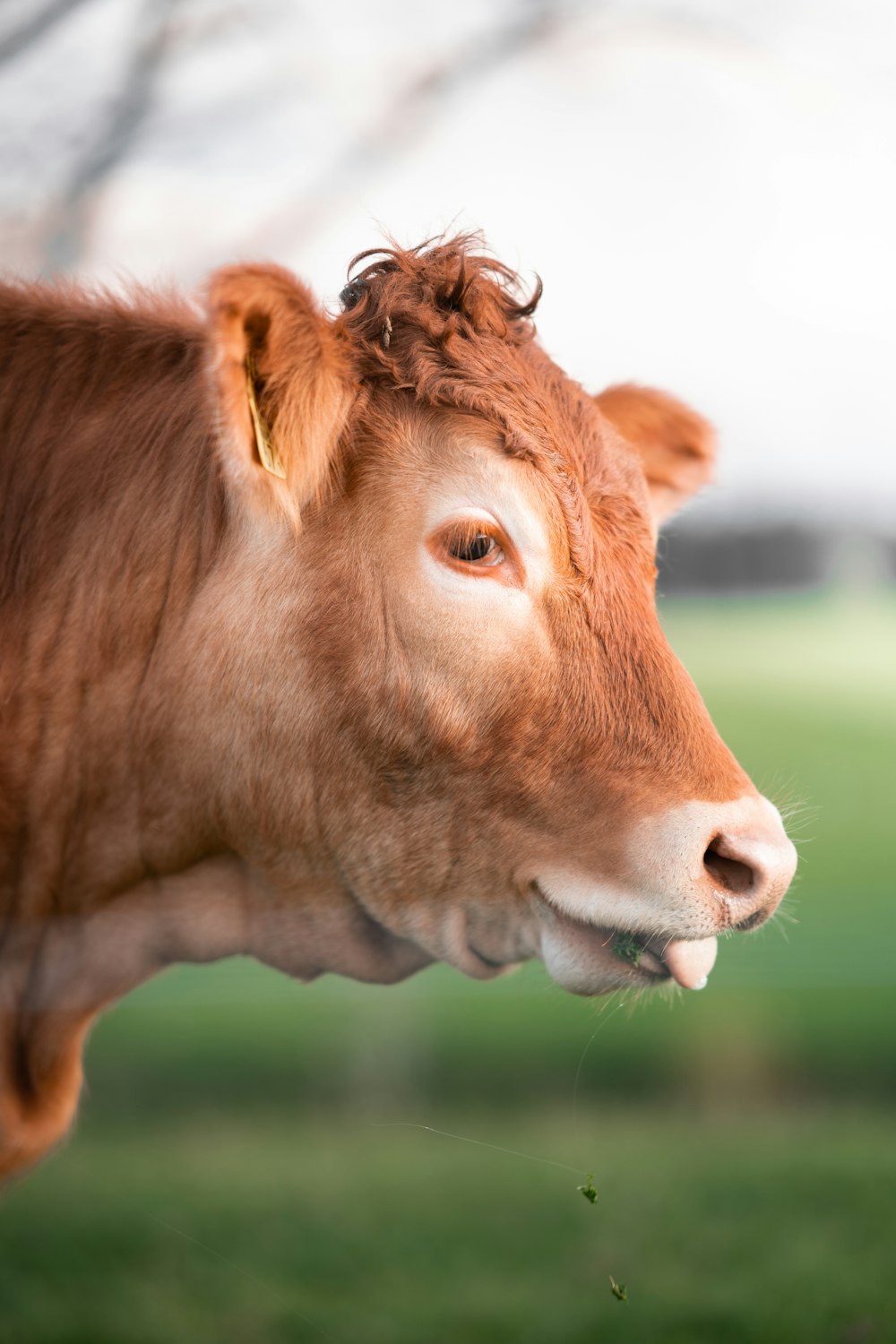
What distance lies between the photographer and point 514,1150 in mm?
1905

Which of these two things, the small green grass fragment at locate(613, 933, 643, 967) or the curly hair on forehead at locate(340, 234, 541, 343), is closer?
the small green grass fragment at locate(613, 933, 643, 967)

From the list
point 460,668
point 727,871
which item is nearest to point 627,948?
point 727,871

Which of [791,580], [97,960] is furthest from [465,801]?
[791,580]

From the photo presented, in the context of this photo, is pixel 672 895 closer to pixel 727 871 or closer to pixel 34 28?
pixel 727 871

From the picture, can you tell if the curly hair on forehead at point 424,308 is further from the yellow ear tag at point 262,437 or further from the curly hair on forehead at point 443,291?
the yellow ear tag at point 262,437

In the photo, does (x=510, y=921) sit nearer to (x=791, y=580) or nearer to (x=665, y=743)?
(x=665, y=743)

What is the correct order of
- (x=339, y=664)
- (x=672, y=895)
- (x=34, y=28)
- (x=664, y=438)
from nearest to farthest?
(x=672, y=895) < (x=339, y=664) < (x=34, y=28) < (x=664, y=438)

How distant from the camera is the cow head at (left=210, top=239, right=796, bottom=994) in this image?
1.17 metres

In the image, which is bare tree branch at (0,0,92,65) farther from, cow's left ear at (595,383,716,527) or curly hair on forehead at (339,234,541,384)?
cow's left ear at (595,383,716,527)

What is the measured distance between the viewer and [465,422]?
1.26m

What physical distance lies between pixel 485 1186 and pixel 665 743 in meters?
1.63

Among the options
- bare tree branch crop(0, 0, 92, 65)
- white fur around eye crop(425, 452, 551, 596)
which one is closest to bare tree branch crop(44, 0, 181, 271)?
bare tree branch crop(0, 0, 92, 65)

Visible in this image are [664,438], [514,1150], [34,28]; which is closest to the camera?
[34,28]

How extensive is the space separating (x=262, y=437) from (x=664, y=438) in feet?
2.60
